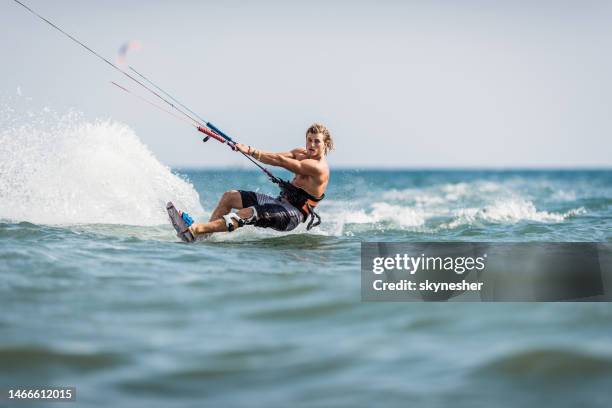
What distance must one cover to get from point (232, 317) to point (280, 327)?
0.41m

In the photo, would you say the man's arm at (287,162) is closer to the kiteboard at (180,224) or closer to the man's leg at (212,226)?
the man's leg at (212,226)

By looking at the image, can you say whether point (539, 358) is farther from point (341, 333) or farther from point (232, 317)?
point (232, 317)

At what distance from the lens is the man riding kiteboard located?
30.0 feet

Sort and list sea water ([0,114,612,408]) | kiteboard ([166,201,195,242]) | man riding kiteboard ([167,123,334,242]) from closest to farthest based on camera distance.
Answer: sea water ([0,114,612,408]), kiteboard ([166,201,195,242]), man riding kiteboard ([167,123,334,242])

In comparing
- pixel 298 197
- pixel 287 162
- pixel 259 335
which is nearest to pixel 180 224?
pixel 287 162

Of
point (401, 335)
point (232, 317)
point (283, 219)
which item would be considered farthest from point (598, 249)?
point (232, 317)

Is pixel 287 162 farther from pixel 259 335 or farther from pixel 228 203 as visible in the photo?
pixel 259 335

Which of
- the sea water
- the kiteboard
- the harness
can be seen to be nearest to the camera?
the sea water

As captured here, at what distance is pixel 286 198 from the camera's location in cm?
984

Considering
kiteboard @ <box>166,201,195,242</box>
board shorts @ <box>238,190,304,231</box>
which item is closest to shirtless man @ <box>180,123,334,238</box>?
board shorts @ <box>238,190,304,231</box>

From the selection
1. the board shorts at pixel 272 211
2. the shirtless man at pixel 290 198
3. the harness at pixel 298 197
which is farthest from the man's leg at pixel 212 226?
the harness at pixel 298 197

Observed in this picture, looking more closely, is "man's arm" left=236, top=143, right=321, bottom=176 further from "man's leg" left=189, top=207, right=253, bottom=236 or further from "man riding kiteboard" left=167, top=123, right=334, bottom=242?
"man's leg" left=189, top=207, right=253, bottom=236

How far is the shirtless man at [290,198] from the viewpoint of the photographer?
930 centimetres

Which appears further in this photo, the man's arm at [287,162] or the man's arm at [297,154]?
the man's arm at [297,154]
